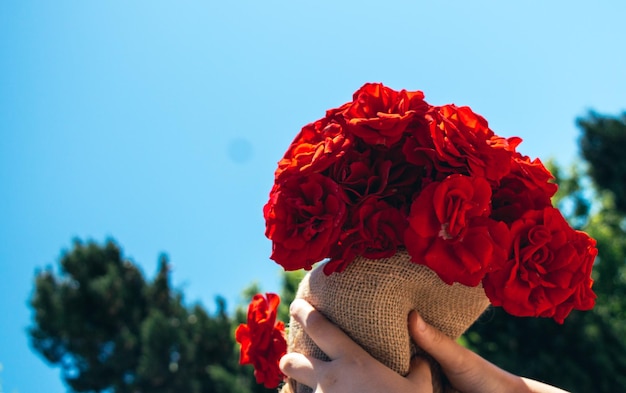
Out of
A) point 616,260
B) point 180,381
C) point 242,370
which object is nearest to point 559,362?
point 616,260

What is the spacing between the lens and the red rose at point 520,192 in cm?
141

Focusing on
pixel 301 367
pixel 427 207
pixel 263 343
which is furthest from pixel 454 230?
pixel 263 343

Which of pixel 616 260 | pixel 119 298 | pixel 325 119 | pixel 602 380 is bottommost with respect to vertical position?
pixel 602 380

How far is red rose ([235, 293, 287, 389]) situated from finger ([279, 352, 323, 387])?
190mm

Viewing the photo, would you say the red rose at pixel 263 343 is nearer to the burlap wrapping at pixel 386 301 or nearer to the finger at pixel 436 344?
the burlap wrapping at pixel 386 301

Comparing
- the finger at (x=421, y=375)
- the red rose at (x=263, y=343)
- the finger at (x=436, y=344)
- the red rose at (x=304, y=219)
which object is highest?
the red rose at (x=304, y=219)

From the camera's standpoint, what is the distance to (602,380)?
777 cm

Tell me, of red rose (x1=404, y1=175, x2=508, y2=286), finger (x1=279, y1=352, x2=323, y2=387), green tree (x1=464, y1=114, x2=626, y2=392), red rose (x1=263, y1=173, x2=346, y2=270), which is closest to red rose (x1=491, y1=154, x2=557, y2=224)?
red rose (x1=404, y1=175, x2=508, y2=286)

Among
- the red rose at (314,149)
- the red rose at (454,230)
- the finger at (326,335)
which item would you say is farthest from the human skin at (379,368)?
the red rose at (314,149)

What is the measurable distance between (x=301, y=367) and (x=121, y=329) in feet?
44.0

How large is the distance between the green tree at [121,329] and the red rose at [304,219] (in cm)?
998

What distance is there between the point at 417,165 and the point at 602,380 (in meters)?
7.75

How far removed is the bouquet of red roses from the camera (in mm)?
1271

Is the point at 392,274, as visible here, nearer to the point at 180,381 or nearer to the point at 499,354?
the point at 499,354
